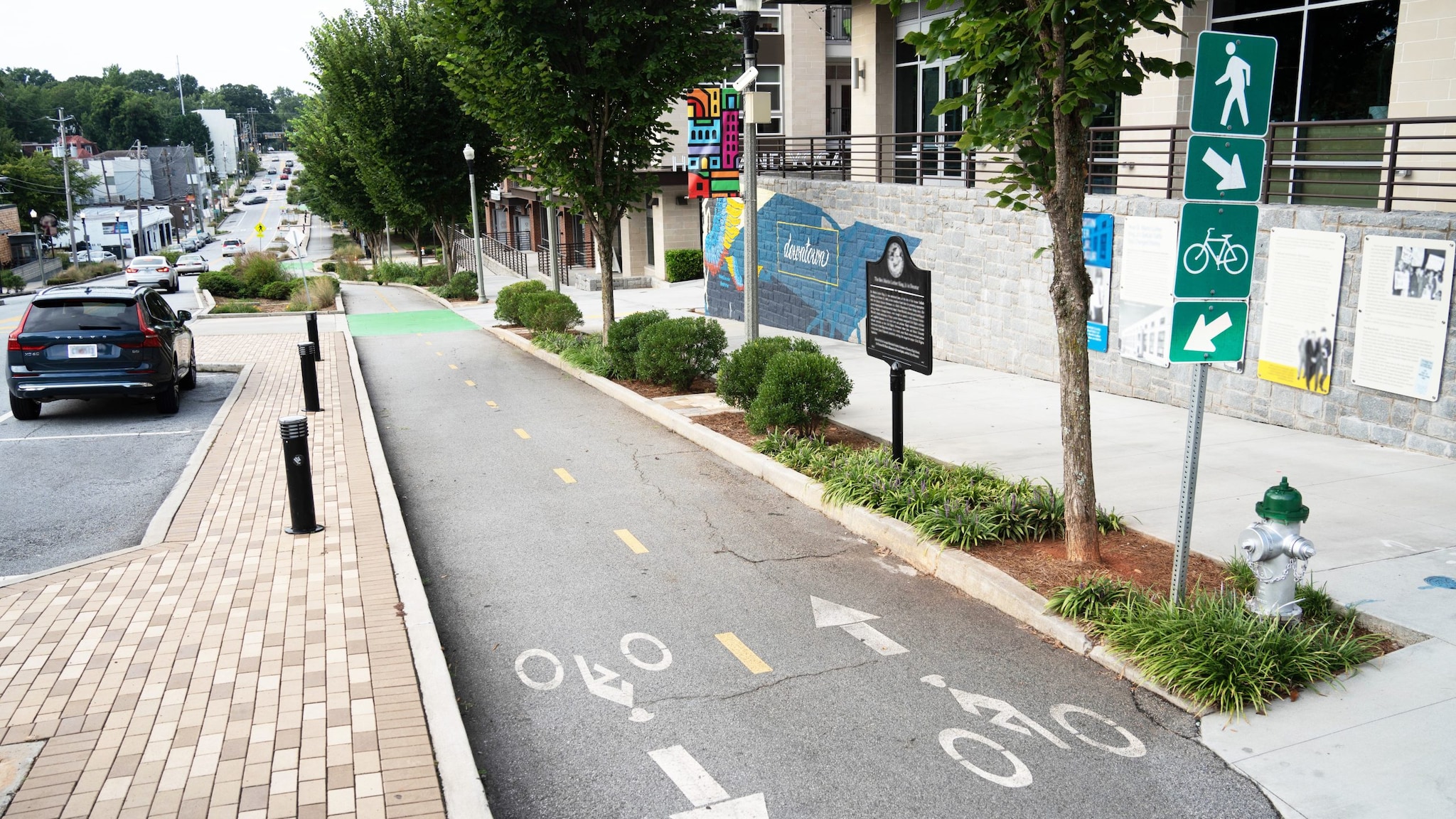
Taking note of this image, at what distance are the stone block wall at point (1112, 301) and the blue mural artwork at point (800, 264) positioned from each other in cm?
35

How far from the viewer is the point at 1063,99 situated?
20.5ft

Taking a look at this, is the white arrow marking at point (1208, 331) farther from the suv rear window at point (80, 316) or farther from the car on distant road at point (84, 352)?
the suv rear window at point (80, 316)

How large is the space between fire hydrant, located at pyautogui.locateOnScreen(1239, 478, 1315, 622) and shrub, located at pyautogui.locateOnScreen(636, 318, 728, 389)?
9.25 m

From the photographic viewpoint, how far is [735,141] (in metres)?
17.1

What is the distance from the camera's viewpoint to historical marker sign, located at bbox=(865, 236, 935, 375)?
28.9 feet

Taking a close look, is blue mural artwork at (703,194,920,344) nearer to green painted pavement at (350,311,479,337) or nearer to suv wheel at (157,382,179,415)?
green painted pavement at (350,311,479,337)

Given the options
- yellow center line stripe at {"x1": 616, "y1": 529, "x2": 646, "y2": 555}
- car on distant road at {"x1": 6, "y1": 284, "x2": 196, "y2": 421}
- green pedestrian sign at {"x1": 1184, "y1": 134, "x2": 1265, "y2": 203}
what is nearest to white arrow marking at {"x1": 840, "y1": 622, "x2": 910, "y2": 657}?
yellow center line stripe at {"x1": 616, "y1": 529, "x2": 646, "y2": 555}

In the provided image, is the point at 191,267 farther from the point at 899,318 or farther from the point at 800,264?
the point at 899,318

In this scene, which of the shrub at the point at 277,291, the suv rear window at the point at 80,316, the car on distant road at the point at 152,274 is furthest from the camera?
the car on distant road at the point at 152,274

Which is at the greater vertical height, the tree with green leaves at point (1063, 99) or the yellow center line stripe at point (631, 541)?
the tree with green leaves at point (1063, 99)

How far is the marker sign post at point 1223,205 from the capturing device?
543 cm

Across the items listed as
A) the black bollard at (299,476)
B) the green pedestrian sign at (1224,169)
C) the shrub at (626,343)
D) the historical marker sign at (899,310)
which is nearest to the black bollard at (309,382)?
the shrub at (626,343)

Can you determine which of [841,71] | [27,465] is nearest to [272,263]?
[841,71]

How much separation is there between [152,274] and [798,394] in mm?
44045
